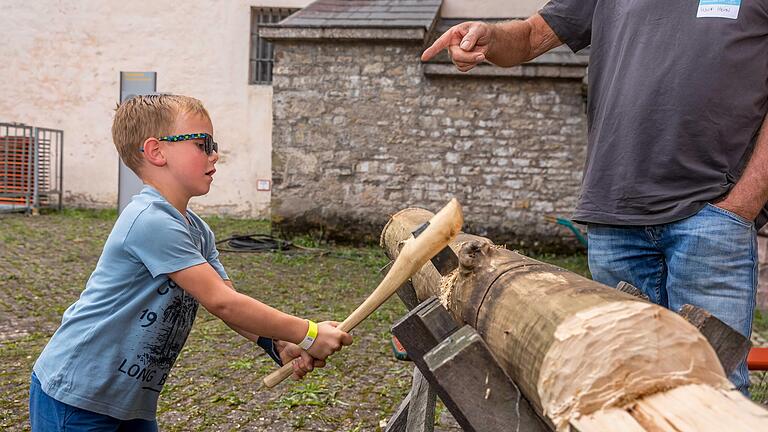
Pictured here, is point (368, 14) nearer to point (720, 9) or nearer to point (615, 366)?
point (720, 9)

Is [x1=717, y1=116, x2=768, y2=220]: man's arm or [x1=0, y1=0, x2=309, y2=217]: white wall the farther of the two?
[x1=0, y1=0, x2=309, y2=217]: white wall

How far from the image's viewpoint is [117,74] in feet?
45.0

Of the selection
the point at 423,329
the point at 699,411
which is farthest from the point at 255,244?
the point at 699,411

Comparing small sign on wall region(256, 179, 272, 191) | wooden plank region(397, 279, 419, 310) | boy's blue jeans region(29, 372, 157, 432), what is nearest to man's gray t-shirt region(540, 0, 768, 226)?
wooden plank region(397, 279, 419, 310)

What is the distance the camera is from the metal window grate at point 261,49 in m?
13.6

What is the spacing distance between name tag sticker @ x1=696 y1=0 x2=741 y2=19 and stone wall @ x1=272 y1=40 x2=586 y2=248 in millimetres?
7687

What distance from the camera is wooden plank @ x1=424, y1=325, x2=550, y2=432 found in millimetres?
1324

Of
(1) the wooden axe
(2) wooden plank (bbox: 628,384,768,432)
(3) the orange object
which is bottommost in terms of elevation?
(3) the orange object

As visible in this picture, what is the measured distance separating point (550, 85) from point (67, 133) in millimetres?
9725

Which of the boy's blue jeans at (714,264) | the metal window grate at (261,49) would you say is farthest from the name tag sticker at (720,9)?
the metal window grate at (261,49)

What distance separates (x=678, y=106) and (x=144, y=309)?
1.70 meters

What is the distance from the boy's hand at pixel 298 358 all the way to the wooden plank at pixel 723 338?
3.85 ft

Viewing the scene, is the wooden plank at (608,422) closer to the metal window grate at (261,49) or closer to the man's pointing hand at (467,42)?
the man's pointing hand at (467,42)

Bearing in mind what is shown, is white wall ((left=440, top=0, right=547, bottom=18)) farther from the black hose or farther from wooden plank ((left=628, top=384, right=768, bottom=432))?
wooden plank ((left=628, top=384, right=768, bottom=432))
